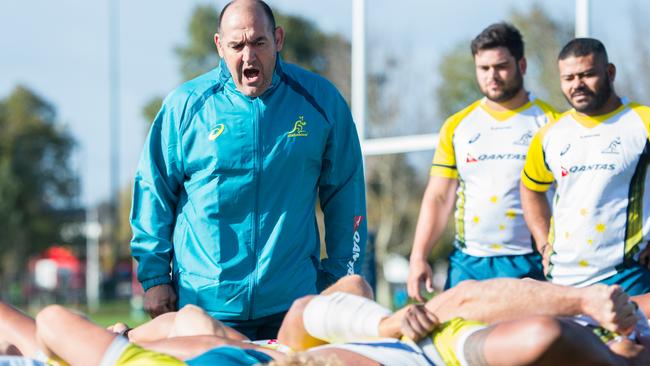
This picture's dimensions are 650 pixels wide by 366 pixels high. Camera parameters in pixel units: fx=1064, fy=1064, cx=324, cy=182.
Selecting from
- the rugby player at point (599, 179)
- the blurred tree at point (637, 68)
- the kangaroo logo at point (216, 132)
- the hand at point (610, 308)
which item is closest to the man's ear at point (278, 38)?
the kangaroo logo at point (216, 132)

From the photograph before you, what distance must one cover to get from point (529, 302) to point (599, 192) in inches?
54.6

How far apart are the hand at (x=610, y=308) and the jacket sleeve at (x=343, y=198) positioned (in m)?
1.55

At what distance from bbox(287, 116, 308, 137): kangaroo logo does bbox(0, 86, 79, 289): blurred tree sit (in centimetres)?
3938

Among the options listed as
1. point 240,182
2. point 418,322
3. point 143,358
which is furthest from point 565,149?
point 143,358

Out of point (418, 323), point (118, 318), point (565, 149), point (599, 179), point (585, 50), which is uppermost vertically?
point (585, 50)

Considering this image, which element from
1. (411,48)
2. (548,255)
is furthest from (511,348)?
(411,48)

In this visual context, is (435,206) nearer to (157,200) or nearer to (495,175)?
(495,175)

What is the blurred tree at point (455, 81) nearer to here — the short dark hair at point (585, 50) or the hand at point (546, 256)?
the hand at point (546, 256)

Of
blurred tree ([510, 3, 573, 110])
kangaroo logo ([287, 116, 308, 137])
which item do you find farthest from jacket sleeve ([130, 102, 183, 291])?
blurred tree ([510, 3, 573, 110])

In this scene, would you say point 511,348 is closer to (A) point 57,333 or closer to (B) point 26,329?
(A) point 57,333

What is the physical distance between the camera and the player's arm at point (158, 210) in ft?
15.5

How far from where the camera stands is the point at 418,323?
366cm

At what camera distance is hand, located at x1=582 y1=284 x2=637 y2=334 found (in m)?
3.54

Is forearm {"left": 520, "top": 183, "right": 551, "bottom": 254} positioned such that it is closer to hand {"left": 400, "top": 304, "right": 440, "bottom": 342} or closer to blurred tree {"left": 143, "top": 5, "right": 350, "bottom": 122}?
hand {"left": 400, "top": 304, "right": 440, "bottom": 342}
